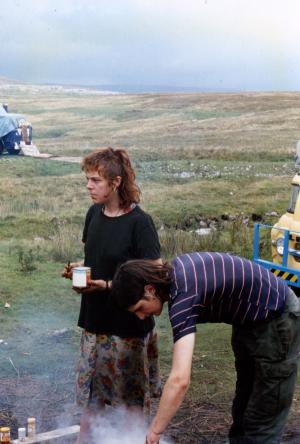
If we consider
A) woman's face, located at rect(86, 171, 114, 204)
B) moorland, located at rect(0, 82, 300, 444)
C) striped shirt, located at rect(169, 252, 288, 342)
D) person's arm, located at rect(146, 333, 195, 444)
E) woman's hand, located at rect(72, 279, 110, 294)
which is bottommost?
moorland, located at rect(0, 82, 300, 444)

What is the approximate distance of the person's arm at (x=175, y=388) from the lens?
2.34 meters

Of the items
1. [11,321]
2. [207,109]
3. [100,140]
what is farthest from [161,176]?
[11,321]

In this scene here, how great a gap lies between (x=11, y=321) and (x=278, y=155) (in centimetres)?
1050

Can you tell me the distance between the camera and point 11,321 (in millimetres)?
6055

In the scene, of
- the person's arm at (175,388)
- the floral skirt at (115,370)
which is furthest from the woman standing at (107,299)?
the person's arm at (175,388)

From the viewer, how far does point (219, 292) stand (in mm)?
2594

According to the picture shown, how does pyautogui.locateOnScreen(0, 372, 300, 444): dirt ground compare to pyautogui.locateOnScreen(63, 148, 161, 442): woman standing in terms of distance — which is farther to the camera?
pyautogui.locateOnScreen(0, 372, 300, 444): dirt ground

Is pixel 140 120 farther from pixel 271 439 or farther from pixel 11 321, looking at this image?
pixel 271 439

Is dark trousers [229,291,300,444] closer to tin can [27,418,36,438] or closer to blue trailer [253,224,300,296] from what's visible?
tin can [27,418,36,438]

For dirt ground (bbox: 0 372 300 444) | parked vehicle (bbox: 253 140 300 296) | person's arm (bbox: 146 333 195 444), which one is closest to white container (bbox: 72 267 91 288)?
person's arm (bbox: 146 333 195 444)

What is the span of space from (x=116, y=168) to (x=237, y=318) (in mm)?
962

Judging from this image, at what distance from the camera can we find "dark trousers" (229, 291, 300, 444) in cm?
279

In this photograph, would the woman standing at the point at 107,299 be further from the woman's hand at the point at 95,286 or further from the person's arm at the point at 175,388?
the person's arm at the point at 175,388

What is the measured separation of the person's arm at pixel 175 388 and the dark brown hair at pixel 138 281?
8.7 inches
